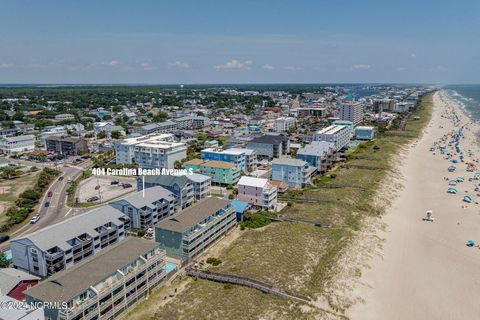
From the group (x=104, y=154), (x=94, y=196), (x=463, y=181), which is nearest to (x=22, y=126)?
(x=104, y=154)

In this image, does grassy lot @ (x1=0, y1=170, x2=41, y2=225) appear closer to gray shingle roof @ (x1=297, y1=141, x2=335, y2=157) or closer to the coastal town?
the coastal town

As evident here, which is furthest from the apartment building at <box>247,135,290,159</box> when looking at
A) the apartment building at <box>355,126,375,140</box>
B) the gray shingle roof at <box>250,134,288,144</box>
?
the apartment building at <box>355,126,375,140</box>

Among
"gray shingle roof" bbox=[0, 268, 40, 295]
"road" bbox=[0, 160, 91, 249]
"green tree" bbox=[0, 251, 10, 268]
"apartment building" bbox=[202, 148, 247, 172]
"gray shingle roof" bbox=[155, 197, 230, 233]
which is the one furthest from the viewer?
"apartment building" bbox=[202, 148, 247, 172]

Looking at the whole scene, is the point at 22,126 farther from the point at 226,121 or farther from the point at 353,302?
the point at 353,302

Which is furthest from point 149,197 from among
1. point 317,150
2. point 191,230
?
point 317,150

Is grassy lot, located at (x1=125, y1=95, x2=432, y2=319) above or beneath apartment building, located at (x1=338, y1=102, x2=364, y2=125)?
beneath

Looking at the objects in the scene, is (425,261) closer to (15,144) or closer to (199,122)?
(15,144)
